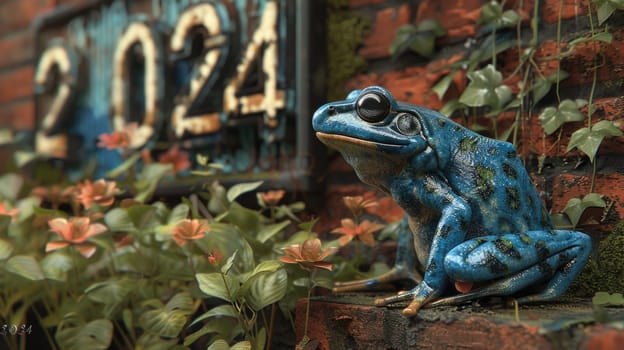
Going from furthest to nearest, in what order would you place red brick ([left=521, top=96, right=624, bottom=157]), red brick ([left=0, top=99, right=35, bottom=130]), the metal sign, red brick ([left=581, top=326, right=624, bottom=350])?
1. red brick ([left=0, top=99, right=35, bottom=130])
2. the metal sign
3. red brick ([left=521, top=96, right=624, bottom=157])
4. red brick ([left=581, top=326, right=624, bottom=350])

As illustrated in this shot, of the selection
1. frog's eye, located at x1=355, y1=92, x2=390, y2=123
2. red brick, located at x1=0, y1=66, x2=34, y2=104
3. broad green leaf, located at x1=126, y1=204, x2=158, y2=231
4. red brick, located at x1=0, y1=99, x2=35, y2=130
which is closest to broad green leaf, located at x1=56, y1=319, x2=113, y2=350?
broad green leaf, located at x1=126, y1=204, x2=158, y2=231

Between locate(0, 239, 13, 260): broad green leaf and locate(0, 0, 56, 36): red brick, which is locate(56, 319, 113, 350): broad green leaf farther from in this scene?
locate(0, 0, 56, 36): red brick

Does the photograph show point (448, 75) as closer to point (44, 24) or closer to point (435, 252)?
point (435, 252)

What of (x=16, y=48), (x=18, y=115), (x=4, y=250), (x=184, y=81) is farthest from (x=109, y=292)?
(x=16, y=48)

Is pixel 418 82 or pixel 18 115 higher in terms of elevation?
pixel 418 82

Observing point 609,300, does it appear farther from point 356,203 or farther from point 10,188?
point 10,188

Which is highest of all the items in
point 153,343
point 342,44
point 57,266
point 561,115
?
point 342,44
